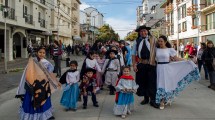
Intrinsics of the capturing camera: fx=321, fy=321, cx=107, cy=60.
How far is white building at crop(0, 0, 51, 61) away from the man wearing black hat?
1999 centimetres

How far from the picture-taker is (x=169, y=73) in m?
8.02

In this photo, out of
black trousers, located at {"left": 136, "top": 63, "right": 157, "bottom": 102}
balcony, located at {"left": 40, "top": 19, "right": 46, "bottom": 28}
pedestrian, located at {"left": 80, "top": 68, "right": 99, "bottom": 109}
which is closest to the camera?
pedestrian, located at {"left": 80, "top": 68, "right": 99, "bottom": 109}

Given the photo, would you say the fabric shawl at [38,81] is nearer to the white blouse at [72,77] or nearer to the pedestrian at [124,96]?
the white blouse at [72,77]

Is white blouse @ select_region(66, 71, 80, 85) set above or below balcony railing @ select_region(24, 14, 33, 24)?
below

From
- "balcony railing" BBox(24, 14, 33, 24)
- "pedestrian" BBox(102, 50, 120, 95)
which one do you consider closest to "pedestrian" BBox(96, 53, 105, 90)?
"pedestrian" BBox(102, 50, 120, 95)

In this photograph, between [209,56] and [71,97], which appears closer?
[71,97]

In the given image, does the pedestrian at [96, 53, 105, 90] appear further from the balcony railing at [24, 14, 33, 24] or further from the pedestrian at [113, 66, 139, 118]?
the balcony railing at [24, 14, 33, 24]

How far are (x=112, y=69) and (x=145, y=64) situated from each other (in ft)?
7.26

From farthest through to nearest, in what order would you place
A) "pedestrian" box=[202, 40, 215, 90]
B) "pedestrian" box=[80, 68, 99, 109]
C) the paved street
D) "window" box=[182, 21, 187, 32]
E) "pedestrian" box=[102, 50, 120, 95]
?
"window" box=[182, 21, 187, 32], "pedestrian" box=[202, 40, 215, 90], "pedestrian" box=[102, 50, 120, 95], "pedestrian" box=[80, 68, 99, 109], the paved street

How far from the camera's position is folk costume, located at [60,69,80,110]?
762 cm

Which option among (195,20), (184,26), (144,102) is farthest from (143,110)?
(184,26)

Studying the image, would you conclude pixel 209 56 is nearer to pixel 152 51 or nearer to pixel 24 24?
pixel 152 51

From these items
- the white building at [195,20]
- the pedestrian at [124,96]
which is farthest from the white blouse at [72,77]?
the white building at [195,20]

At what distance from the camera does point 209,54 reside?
42.5 feet
